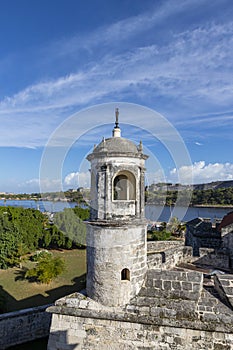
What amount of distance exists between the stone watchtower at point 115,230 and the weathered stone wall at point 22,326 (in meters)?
5.20

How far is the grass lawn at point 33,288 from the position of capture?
1419 centimetres

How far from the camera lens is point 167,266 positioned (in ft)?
41.4

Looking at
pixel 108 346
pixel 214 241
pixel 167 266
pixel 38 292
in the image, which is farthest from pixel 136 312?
pixel 214 241

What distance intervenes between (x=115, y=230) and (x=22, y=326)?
6.99 metres

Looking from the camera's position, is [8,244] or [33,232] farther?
[33,232]

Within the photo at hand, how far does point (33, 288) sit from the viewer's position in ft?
53.6

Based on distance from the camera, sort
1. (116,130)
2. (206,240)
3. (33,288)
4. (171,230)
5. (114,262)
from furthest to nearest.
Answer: (171,230), (206,240), (33,288), (116,130), (114,262)

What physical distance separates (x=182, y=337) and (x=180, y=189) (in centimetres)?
1018

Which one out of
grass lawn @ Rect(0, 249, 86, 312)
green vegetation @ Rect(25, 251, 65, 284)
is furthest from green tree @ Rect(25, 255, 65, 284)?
grass lawn @ Rect(0, 249, 86, 312)

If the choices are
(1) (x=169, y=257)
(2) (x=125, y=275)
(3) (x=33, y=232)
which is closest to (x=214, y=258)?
(1) (x=169, y=257)

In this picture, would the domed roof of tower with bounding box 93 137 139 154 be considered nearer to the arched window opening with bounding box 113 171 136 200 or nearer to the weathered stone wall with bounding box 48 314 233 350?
the arched window opening with bounding box 113 171 136 200

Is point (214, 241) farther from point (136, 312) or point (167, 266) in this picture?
point (136, 312)

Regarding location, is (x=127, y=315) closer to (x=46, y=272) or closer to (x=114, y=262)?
(x=114, y=262)

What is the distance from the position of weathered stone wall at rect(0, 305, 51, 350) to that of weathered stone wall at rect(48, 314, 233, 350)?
15.3 feet
